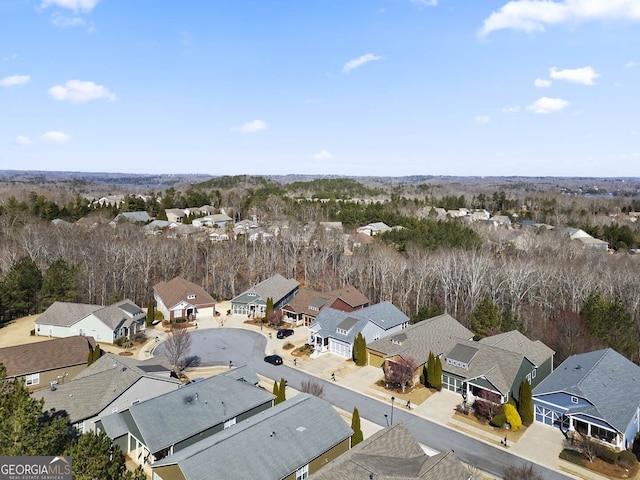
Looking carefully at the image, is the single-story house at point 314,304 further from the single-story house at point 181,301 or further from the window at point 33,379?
the window at point 33,379

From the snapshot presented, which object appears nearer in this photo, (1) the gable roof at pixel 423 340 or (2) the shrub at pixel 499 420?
(2) the shrub at pixel 499 420

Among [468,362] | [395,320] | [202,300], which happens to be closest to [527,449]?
[468,362]

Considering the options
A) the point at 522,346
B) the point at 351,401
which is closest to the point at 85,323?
the point at 351,401

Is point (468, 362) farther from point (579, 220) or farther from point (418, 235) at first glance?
point (579, 220)

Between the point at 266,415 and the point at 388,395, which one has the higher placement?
the point at 266,415

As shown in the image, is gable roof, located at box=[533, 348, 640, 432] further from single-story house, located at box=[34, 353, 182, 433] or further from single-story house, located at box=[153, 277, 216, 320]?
single-story house, located at box=[153, 277, 216, 320]

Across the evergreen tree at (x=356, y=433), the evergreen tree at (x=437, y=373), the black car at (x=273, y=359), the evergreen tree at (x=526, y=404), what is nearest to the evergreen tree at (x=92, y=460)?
the evergreen tree at (x=356, y=433)

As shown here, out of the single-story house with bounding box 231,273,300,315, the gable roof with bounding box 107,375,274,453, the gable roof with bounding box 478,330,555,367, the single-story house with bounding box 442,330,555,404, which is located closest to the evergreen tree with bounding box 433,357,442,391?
the single-story house with bounding box 442,330,555,404
